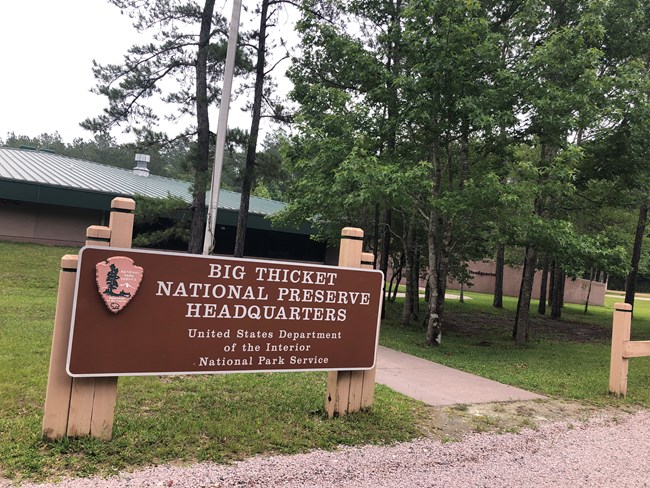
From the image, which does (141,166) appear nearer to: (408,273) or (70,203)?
(70,203)

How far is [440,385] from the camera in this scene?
7160 millimetres

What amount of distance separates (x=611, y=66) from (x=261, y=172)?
956 centimetres

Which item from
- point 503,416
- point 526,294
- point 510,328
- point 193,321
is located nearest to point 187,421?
point 193,321

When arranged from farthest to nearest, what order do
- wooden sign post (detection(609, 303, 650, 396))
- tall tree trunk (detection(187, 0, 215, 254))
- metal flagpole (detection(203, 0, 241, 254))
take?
tall tree trunk (detection(187, 0, 215, 254))
metal flagpole (detection(203, 0, 241, 254))
wooden sign post (detection(609, 303, 650, 396))

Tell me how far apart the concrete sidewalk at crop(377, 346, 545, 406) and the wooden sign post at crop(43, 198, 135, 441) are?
3.79 metres

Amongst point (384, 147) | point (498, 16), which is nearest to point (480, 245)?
point (384, 147)

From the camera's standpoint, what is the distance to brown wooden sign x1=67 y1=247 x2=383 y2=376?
150 inches

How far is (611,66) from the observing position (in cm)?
1239

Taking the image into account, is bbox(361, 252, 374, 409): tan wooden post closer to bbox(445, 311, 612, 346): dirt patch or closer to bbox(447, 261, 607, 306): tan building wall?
bbox(445, 311, 612, 346): dirt patch

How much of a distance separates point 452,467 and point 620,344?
435 centimetres

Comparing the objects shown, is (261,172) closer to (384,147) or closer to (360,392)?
(384,147)

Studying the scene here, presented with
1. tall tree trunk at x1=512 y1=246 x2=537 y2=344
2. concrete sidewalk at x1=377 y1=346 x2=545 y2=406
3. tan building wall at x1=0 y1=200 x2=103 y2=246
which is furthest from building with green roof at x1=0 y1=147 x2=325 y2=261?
concrete sidewalk at x1=377 y1=346 x2=545 y2=406

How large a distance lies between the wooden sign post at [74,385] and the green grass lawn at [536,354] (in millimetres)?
6022

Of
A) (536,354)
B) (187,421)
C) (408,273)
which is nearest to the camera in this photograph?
(187,421)
